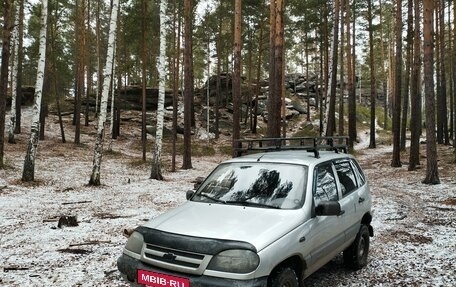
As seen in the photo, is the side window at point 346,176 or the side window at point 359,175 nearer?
the side window at point 346,176

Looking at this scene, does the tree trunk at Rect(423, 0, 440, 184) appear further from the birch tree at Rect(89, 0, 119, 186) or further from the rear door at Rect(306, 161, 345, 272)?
the birch tree at Rect(89, 0, 119, 186)

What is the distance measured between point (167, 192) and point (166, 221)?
9.55 m

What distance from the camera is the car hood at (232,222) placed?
3772mm

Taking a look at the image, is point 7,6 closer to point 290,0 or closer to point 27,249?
point 27,249

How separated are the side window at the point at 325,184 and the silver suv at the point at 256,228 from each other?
2 cm

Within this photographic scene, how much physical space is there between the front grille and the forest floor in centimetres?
192

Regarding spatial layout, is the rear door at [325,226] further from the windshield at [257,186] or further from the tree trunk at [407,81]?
the tree trunk at [407,81]

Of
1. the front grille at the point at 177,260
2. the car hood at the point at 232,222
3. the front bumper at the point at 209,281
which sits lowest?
the front bumper at the point at 209,281

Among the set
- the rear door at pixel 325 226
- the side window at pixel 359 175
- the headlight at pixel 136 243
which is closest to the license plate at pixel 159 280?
the headlight at pixel 136 243

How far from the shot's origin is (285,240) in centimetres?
394

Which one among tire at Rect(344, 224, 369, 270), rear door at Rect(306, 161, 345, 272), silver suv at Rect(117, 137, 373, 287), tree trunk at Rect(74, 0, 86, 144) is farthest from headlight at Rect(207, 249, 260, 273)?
tree trunk at Rect(74, 0, 86, 144)

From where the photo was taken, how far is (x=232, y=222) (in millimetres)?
4031

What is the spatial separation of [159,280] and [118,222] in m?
5.66

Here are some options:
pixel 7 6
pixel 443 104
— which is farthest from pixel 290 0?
pixel 7 6
